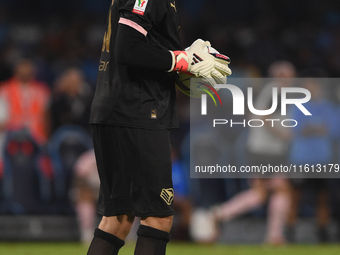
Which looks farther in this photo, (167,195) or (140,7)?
(167,195)

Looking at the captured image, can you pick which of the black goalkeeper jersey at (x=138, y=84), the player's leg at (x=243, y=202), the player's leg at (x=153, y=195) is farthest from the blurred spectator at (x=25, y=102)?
the player's leg at (x=153, y=195)

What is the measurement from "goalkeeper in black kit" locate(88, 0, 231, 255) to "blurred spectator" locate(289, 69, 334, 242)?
181 inches

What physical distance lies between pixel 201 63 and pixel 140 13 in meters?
0.44

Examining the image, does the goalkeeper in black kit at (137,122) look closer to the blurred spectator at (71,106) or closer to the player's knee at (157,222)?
the player's knee at (157,222)

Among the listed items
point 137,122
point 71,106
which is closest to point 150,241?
point 137,122

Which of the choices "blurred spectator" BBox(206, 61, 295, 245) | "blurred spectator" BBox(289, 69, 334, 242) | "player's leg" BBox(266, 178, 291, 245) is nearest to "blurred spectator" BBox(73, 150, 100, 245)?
"blurred spectator" BBox(206, 61, 295, 245)

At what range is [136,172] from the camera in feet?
10.9

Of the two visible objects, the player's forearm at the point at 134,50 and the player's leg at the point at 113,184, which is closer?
the player's forearm at the point at 134,50

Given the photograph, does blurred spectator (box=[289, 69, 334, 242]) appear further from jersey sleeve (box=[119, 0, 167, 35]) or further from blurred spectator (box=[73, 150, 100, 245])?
jersey sleeve (box=[119, 0, 167, 35])

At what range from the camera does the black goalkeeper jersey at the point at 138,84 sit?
3320mm

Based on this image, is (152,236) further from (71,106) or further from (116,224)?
(71,106)

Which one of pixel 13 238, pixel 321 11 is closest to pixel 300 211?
pixel 13 238

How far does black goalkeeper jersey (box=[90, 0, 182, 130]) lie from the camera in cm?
332

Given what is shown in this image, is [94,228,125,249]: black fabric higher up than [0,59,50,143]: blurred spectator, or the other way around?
[0,59,50,143]: blurred spectator
